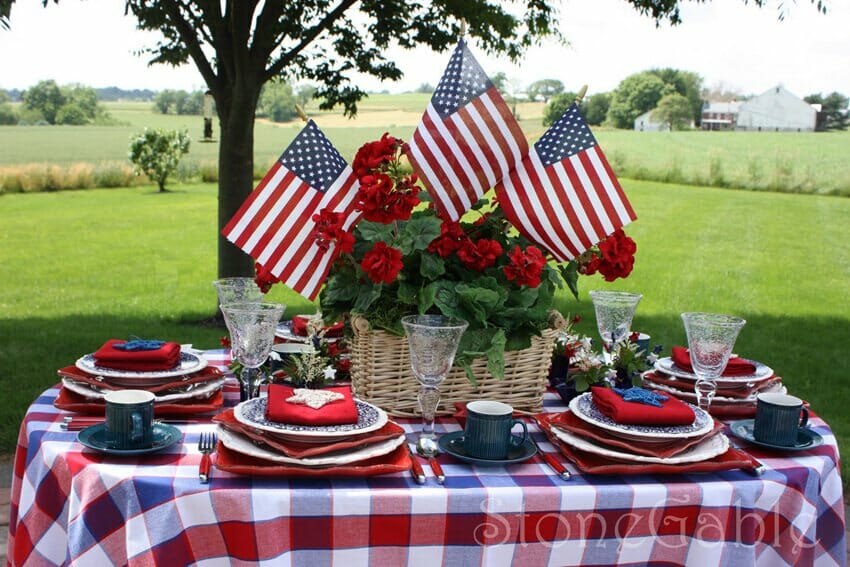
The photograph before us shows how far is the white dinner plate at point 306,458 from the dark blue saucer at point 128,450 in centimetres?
12

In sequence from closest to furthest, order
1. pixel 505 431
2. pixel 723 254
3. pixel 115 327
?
1. pixel 505 431
2. pixel 115 327
3. pixel 723 254

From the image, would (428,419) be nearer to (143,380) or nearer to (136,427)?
(136,427)

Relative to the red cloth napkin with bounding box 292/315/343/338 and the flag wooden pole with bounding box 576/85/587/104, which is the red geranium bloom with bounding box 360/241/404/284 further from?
the red cloth napkin with bounding box 292/315/343/338

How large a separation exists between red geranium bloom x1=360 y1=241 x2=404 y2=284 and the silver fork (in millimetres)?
510

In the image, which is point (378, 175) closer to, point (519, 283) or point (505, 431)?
point (519, 283)

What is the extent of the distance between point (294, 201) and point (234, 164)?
3632 millimetres

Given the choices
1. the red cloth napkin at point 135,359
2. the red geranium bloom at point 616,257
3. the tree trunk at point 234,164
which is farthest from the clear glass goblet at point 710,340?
the tree trunk at point 234,164

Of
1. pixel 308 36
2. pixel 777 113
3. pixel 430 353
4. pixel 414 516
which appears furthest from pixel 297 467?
pixel 777 113

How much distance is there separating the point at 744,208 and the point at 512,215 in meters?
16.0

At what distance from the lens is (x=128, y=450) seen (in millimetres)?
1704

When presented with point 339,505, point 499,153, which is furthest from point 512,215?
point 339,505

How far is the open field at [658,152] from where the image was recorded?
1759 centimetres

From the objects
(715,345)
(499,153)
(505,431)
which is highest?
(499,153)

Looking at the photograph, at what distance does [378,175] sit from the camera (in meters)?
1.96
